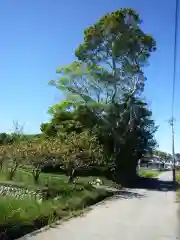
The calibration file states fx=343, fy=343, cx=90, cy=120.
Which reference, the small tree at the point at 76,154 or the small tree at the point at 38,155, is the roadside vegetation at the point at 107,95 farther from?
the small tree at the point at 38,155

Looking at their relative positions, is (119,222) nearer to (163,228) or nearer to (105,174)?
(163,228)

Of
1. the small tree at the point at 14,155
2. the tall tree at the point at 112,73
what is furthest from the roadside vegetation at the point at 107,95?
the small tree at the point at 14,155

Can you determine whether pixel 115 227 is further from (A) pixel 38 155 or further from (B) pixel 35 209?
(A) pixel 38 155

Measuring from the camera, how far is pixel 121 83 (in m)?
35.0

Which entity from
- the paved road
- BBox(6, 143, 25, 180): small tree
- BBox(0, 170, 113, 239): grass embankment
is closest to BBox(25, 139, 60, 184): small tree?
BBox(6, 143, 25, 180): small tree

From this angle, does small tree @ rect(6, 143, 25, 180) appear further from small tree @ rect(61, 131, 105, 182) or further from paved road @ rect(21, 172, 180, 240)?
paved road @ rect(21, 172, 180, 240)

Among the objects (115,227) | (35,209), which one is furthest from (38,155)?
(115,227)

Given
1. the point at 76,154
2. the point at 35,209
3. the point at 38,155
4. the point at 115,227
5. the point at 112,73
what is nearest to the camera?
the point at 115,227

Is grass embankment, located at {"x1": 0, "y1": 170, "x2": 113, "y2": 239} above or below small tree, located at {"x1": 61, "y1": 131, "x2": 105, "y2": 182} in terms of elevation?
below

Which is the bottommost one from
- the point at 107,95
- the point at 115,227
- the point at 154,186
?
the point at 115,227

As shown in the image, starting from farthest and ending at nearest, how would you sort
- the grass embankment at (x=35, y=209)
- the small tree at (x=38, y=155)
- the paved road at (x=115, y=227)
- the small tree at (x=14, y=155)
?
the small tree at (x=14, y=155) < the small tree at (x=38, y=155) < the paved road at (x=115, y=227) < the grass embankment at (x=35, y=209)

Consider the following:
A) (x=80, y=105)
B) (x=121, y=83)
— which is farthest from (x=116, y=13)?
(x=80, y=105)

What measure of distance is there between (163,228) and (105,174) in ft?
82.1

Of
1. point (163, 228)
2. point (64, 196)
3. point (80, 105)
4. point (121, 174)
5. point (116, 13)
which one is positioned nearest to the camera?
point (163, 228)
